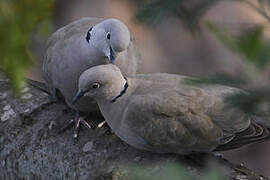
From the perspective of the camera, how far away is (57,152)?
8.29 ft

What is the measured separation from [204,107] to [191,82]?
1.51 metres

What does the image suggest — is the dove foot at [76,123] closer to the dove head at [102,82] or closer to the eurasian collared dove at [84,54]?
the eurasian collared dove at [84,54]

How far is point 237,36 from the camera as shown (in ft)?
2.71

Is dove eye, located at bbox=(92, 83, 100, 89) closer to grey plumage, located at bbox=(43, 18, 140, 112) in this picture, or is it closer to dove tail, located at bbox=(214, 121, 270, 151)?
grey plumage, located at bbox=(43, 18, 140, 112)

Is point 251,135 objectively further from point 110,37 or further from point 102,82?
point 110,37

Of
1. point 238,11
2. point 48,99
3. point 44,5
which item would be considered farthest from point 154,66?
point 44,5

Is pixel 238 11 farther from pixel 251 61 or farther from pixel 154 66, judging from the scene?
pixel 251 61

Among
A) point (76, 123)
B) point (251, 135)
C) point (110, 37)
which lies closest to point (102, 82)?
point (110, 37)

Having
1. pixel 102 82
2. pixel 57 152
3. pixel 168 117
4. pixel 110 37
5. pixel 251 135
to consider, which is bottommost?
pixel 57 152

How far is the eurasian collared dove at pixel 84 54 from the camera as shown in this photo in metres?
2.61

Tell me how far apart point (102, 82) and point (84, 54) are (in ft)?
1.31

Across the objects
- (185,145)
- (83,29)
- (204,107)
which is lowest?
(185,145)

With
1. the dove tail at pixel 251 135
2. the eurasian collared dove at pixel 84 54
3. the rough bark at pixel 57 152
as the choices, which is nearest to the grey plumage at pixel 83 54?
the eurasian collared dove at pixel 84 54

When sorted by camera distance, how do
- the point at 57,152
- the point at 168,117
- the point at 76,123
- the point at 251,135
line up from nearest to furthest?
the point at 168,117 → the point at 251,135 → the point at 57,152 → the point at 76,123
